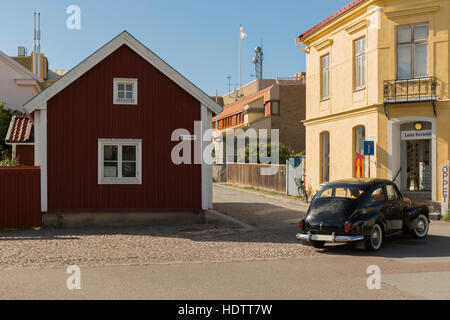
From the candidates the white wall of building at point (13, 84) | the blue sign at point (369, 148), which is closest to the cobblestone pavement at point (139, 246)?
the blue sign at point (369, 148)

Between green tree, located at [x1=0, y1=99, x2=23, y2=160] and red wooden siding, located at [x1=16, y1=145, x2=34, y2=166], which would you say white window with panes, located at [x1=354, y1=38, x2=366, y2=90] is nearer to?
red wooden siding, located at [x1=16, y1=145, x2=34, y2=166]

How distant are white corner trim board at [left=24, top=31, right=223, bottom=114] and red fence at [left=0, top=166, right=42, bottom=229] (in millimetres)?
1931

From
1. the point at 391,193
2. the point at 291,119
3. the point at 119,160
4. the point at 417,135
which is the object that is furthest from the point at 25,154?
the point at 291,119

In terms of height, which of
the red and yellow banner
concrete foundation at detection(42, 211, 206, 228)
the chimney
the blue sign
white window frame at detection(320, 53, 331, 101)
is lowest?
concrete foundation at detection(42, 211, 206, 228)

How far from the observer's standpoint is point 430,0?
18.8 m

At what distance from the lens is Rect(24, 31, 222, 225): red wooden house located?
1592 centimetres

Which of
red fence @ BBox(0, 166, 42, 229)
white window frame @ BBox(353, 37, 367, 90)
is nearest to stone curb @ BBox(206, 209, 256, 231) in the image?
red fence @ BBox(0, 166, 42, 229)

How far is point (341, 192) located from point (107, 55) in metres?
8.43

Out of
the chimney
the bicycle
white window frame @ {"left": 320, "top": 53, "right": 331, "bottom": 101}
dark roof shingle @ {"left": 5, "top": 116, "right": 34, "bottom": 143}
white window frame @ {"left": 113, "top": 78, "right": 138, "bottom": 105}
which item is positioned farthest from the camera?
the chimney

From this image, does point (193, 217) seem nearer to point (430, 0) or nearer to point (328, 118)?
point (328, 118)

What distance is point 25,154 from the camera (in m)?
19.1

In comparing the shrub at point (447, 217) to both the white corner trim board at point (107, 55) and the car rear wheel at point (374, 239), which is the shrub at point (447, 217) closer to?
the car rear wheel at point (374, 239)

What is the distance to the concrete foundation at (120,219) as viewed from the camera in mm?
15930
